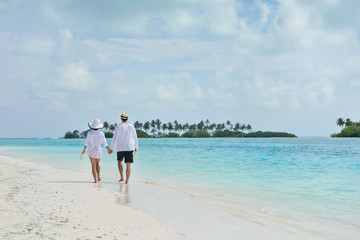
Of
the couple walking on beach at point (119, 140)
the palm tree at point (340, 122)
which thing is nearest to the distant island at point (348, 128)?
the palm tree at point (340, 122)

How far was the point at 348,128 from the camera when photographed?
12775cm

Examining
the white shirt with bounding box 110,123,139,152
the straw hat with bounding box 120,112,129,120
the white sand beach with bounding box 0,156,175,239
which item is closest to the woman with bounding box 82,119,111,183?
the white shirt with bounding box 110,123,139,152

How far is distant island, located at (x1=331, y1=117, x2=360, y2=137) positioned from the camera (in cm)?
12338

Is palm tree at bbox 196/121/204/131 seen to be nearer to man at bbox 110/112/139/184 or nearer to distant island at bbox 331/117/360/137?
distant island at bbox 331/117/360/137

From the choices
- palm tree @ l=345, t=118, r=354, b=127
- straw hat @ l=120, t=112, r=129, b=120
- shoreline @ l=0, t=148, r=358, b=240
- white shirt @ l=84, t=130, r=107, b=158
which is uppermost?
palm tree @ l=345, t=118, r=354, b=127

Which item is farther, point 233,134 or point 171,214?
point 233,134

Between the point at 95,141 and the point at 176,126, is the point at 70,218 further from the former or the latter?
the point at 176,126

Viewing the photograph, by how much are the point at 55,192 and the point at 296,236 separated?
526 cm

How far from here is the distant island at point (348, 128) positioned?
405ft

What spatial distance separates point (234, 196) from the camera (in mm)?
8062

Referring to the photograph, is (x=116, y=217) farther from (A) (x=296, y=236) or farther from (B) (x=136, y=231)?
(A) (x=296, y=236)

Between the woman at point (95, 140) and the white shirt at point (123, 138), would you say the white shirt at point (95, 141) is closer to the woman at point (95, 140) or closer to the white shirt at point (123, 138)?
the woman at point (95, 140)

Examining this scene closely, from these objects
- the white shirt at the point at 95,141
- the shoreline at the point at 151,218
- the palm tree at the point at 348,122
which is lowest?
the shoreline at the point at 151,218

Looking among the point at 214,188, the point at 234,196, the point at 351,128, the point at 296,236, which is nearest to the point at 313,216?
the point at 296,236
